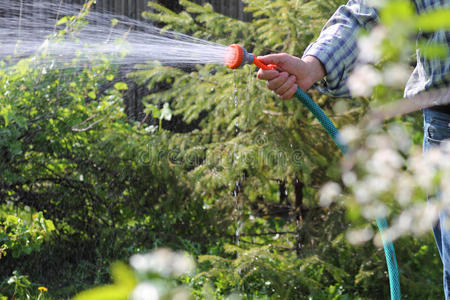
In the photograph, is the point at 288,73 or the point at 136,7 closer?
the point at 288,73

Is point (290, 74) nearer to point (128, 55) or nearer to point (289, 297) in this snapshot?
point (289, 297)

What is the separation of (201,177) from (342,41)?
1608 mm

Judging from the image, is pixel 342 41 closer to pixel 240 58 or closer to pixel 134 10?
pixel 240 58

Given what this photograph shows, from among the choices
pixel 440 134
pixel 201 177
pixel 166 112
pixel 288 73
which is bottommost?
pixel 201 177

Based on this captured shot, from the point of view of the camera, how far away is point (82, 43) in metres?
3.32

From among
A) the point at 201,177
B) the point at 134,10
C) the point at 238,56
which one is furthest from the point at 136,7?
the point at 238,56

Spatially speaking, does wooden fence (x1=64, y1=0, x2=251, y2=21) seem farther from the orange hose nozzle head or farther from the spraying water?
the orange hose nozzle head

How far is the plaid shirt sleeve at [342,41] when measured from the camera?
5.29 feet

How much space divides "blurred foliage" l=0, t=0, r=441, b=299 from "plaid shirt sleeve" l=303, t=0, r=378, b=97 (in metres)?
1.20

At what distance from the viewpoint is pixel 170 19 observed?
333 cm

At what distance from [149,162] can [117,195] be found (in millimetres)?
298

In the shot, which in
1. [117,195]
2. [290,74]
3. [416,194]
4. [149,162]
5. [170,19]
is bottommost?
[117,195]

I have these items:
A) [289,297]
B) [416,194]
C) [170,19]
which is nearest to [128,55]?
[170,19]

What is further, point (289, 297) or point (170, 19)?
point (170, 19)
